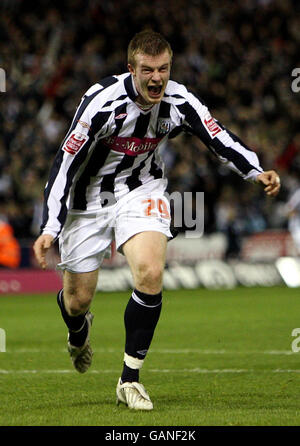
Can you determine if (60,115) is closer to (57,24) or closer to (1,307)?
(57,24)

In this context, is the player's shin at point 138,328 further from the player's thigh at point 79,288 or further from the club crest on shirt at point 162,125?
the club crest on shirt at point 162,125

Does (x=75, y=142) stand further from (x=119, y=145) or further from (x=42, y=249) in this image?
(x=42, y=249)

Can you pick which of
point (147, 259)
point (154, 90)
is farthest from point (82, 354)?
point (154, 90)

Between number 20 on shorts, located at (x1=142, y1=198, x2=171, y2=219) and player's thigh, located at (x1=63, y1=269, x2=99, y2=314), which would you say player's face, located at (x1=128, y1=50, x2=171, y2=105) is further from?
player's thigh, located at (x1=63, y1=269, x2=99, y2=314)

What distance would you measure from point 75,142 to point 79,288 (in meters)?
1.05

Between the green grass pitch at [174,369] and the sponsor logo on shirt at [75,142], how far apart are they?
1479 millimetres

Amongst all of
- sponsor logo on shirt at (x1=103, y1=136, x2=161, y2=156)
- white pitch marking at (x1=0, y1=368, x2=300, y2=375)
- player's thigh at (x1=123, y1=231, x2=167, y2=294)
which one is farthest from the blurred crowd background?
player's thigh at (x1=123, y1=231, x2=167, y2=294)

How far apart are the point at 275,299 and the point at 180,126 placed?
8091 millimetres

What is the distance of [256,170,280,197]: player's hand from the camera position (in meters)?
5.32

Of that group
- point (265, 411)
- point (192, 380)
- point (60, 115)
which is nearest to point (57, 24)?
point (60, 115)

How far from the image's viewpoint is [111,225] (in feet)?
19.0

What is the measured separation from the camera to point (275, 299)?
13438 mm

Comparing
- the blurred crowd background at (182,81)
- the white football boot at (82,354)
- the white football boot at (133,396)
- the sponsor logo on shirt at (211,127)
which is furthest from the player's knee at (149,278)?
the blurred crowd background at (182,81)

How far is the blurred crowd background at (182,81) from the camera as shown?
56.0 feet
